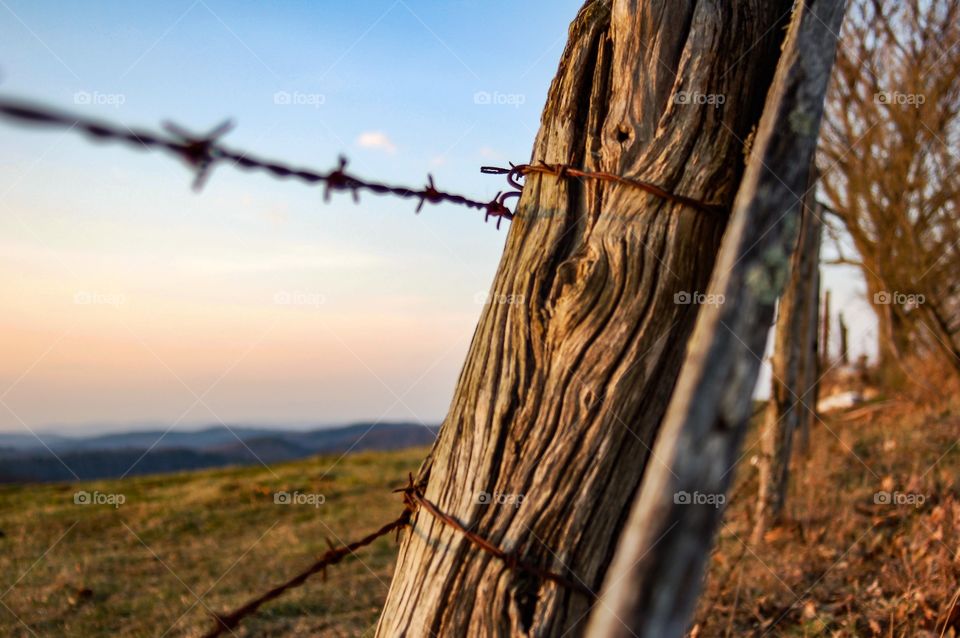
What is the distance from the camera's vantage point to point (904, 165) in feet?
36.0

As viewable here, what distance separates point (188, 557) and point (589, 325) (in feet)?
22.7

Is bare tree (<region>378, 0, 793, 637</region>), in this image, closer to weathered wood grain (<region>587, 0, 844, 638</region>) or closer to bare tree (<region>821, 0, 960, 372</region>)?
weathered wood grain (<region>587, 0, 844, 638</region>)

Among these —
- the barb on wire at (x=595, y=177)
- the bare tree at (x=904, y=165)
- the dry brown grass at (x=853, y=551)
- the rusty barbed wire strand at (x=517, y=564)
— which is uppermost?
the bare tree at (x=904, y=165)

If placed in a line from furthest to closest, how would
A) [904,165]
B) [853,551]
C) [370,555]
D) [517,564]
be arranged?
[904,165] < [370,555] < [853,551] < [517,564]

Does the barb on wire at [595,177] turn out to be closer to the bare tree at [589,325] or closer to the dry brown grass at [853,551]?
the bare tree at [589,325]

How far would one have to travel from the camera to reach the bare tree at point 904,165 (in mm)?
10508

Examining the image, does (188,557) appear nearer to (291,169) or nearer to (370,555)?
(370,555)

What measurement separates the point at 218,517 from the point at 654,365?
8.99m

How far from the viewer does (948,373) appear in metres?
12.0

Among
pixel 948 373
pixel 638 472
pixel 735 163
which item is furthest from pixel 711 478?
pixel 948 373

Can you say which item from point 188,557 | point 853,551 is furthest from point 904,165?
point 188,557

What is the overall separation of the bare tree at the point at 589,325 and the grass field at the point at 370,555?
2091 millimetres

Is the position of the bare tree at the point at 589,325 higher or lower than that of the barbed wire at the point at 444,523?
higher

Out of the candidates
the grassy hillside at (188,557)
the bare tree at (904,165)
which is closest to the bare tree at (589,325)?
the grassy hillside at (188,557)
